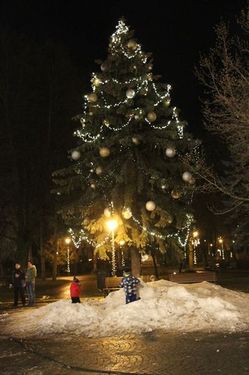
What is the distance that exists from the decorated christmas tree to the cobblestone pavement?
1071 cm

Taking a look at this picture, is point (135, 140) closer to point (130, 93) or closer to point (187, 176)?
point (130, 93)

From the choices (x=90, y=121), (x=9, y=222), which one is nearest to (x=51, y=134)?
(x=9, y=222)

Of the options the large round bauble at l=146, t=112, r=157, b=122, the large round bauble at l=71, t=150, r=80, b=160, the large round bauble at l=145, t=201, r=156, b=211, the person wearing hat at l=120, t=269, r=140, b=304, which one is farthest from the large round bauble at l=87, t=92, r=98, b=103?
the person wearing hat at l=120, t=269, r=140, b=304

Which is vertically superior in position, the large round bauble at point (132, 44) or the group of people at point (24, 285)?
the large round bauble at point (132, 44)

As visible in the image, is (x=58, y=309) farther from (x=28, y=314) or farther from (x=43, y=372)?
(x=43, y=372)

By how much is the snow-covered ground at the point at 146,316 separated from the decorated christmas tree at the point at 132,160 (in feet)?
23.4

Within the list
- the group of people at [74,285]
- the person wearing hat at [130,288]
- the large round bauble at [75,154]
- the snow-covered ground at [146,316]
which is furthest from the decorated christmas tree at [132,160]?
the snow-covered ground at [146,316]

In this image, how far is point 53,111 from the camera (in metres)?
40.1

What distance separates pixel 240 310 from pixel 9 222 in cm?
2425

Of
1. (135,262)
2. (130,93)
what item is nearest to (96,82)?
(130,93)

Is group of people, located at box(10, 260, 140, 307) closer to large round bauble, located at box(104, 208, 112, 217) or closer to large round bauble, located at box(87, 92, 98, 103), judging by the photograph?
large round bauble, located at box(104, 208, 112, 217)

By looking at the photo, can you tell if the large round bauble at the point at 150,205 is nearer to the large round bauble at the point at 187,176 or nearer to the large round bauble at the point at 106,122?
the large round bauble at the point at 187,176

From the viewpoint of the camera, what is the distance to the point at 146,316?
1542 cm

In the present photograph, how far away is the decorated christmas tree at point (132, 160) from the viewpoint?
24203 mm
